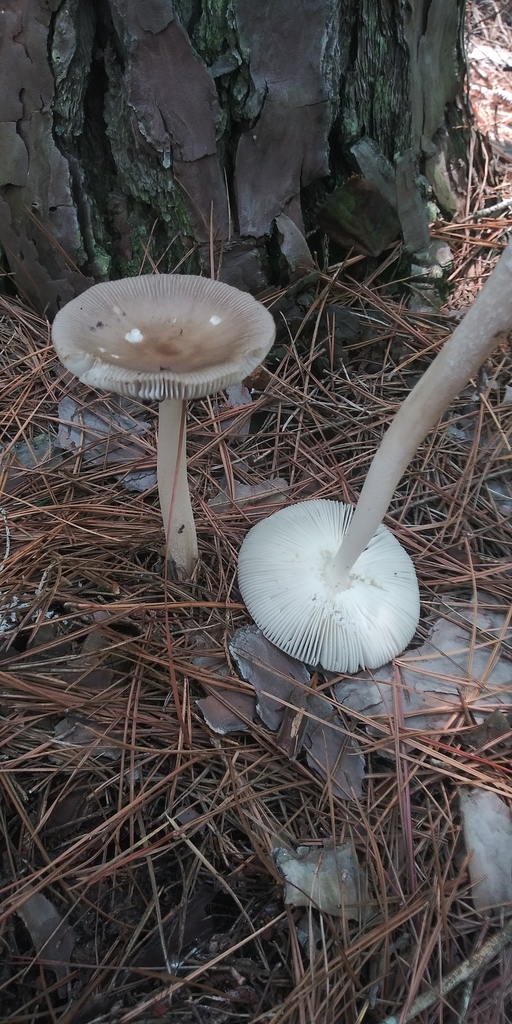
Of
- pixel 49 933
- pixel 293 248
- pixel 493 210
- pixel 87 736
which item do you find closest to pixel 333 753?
pixel 87 736

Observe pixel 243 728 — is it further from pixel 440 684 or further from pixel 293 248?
pixel 293 248

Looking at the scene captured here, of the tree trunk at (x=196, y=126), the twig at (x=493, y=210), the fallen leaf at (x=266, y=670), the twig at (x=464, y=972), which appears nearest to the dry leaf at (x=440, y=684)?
the fallen leaf at (x=266, y=670)

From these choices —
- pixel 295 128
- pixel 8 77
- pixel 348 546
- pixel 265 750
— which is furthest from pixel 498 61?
pixel 265 750

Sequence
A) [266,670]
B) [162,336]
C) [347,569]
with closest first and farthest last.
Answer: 1. [162,336]
2. [266,670]
3. [347,569]

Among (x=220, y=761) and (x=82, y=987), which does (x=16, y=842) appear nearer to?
(x=82, y=987)

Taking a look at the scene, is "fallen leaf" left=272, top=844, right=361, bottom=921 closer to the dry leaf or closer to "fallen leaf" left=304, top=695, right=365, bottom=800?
"fallen leaf" left=304, top=695, right=365, bottom=800

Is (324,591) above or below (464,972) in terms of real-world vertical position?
above
